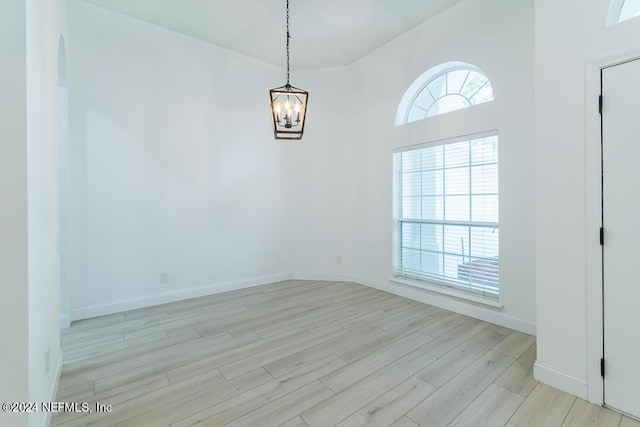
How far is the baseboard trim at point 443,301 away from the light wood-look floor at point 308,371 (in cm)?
12

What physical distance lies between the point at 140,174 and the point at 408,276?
3.93m

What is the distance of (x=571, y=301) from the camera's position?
188 cm

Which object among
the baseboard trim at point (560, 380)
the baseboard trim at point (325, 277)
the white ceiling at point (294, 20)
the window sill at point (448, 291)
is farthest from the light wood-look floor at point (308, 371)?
the white ceiling at point (294, 20)

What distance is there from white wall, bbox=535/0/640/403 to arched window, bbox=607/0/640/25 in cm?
8

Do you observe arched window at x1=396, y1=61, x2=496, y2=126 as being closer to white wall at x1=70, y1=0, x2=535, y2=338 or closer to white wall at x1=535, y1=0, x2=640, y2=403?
white wall at x1=70, y1=0, x2=535, y2=338

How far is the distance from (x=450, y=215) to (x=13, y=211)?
3.75 meters

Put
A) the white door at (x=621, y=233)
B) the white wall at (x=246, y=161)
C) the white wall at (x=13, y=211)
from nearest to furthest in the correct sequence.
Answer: the white wall at (x=13, y=211)
the white door at (x=621, y=233)
the white wall at (x=246, y=161)

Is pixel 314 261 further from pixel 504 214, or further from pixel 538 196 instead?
pixel 538 196

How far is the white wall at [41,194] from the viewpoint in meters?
1.30

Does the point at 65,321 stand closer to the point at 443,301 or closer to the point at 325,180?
the point at 325,180

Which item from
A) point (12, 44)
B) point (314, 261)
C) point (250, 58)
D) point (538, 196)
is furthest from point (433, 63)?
point (12, 44)

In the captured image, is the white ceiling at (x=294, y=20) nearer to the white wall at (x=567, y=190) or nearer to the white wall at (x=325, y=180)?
the white wall at (x=325, y=180)

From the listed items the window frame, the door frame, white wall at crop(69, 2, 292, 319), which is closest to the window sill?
the window frame

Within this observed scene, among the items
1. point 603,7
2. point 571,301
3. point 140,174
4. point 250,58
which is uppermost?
point 250,58
